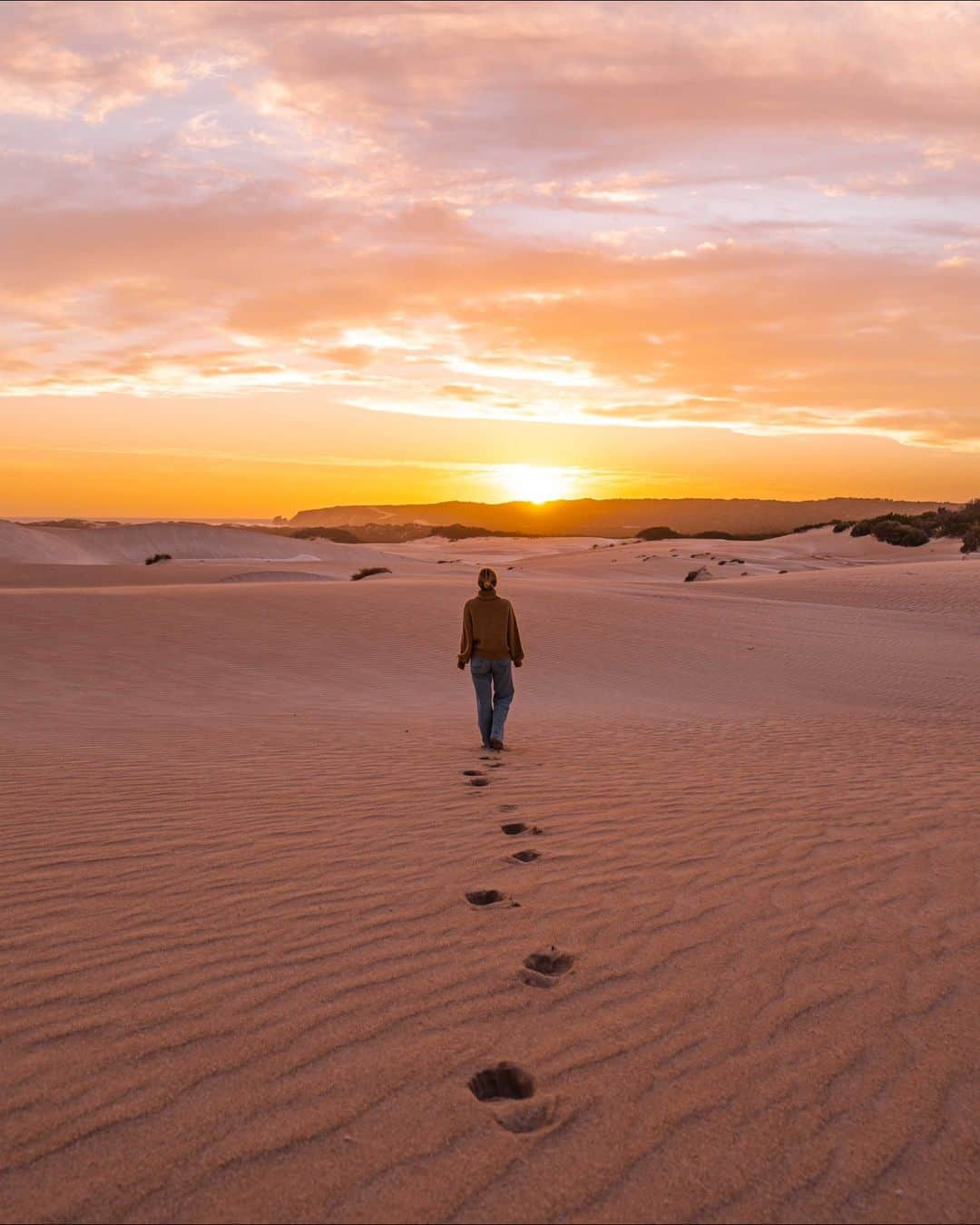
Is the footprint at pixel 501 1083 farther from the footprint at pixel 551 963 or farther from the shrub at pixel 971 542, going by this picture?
the shrub at pixel 971 542

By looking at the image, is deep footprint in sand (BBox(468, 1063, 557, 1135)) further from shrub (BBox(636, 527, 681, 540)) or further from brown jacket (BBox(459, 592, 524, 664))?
shrub (BBox(636, 527, 681, 540))

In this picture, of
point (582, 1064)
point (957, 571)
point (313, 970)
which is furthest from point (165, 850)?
point (957, 571)

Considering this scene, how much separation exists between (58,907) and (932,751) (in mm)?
8013

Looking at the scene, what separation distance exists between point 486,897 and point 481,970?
2.94 ft

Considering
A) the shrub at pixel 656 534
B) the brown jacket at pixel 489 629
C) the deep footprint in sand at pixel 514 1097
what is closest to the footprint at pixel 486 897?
the deep footprint in sand at pixel 514 1097

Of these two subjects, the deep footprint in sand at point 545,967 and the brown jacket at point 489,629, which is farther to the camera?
the brown jacket at point 489,629

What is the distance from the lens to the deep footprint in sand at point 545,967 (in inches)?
156

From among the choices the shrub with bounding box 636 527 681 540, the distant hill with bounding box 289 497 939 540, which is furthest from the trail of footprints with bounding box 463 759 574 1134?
the distant hill with bounding box 289 497 939 540

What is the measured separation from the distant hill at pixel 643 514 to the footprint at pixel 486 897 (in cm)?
14008

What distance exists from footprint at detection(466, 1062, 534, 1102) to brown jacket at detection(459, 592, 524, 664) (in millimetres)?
5513

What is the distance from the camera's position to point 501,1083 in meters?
3.22

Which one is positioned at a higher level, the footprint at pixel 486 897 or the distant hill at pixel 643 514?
the distant hill at pixel 643 514

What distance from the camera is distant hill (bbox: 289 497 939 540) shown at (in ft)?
515

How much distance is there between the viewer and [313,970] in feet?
13.1
